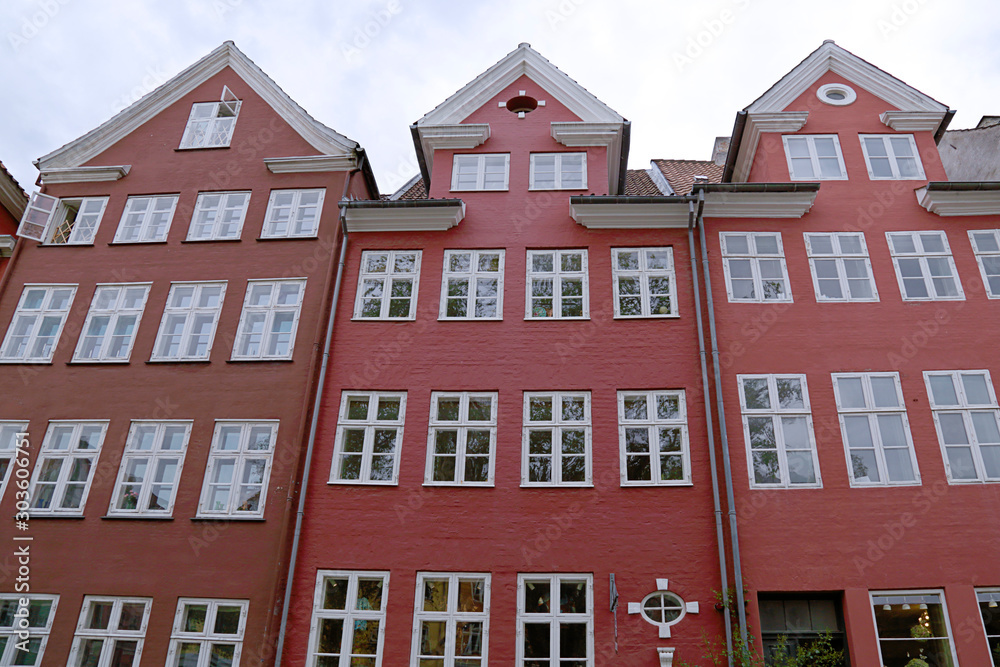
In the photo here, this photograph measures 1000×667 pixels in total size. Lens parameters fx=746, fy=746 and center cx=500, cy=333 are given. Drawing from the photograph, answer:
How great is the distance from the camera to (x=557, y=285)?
17.3 metres

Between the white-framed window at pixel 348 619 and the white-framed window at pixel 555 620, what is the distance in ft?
8.70

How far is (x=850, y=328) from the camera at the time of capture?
52.8ft

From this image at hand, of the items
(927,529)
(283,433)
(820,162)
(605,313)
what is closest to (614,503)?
(605,313)

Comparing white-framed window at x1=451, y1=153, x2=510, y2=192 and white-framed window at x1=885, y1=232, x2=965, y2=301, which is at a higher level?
white-framed window at x1=451, y1=153, x2=510, y2=192

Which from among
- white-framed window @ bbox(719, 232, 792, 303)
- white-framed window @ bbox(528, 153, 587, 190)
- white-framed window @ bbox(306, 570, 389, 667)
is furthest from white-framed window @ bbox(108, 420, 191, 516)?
white-framed window @ bbox(719, 232, 792, 303)

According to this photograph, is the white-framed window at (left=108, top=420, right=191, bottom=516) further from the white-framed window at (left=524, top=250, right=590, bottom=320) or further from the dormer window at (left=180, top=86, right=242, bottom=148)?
the dormer window at (left=180, top=86, right=242, bottom=148)

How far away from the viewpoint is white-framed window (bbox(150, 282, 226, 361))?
17.2 metres

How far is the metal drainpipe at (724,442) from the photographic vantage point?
534 inches

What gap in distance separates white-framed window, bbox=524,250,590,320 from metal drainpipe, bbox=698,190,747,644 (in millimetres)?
2686

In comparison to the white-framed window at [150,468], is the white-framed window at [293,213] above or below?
above

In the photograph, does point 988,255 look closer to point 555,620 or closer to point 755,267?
point 755,267

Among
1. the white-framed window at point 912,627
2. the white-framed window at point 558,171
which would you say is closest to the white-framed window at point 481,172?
the white-framed window at point 558,171

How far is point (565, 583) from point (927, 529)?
6868 mm

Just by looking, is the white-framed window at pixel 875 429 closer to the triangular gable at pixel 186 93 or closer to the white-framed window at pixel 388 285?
the white-framed window at pixel 388 285
